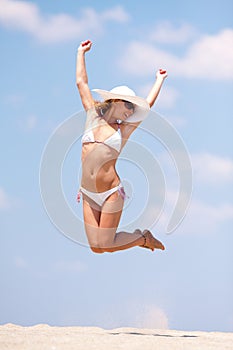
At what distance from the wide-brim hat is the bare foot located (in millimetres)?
1395

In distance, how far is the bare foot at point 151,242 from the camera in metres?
7.97

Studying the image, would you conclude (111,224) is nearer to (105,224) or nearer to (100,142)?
(105,224)

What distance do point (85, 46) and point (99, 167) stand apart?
4.91 feet

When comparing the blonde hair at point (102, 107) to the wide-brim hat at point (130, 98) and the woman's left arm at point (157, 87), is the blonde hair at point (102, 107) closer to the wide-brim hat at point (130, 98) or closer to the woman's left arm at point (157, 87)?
the wide-brim hat at point (130, 98)

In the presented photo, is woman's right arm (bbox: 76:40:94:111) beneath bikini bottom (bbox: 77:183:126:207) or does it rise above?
above

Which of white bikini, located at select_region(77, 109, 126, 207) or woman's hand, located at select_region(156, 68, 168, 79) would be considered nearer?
white bikini, located at select_region(77, 109, 126, 207)

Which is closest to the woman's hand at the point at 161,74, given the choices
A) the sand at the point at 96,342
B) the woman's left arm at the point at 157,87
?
the woman's left arm at the point at 157,87

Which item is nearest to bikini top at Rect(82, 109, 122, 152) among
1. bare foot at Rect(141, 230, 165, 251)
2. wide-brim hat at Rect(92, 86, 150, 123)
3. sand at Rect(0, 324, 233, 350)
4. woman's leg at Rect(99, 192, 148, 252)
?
wide-brim hat at Rect(92, 86, 150, 123)

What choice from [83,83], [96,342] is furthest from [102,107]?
[96,342]

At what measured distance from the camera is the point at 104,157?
755cm

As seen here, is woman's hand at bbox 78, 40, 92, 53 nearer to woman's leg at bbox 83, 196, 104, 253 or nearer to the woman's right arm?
the woman's right arm

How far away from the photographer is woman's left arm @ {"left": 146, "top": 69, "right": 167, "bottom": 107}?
8.10 m

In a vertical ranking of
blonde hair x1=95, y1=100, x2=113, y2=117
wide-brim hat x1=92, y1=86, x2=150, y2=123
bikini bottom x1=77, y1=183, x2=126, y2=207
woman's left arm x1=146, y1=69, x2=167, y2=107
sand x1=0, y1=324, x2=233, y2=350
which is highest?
woman's left arm x1=146, y1=69, x2=167, y2=107

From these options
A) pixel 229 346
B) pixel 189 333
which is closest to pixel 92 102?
pixel 229 346
